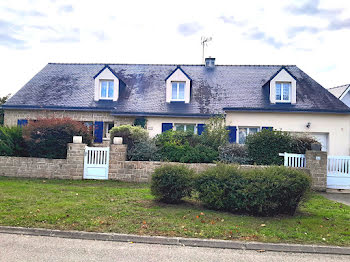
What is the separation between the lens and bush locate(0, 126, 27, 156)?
1316 cm

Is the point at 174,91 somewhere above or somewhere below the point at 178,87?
below

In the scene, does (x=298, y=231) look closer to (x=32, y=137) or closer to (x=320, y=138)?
(x=32, y=137)

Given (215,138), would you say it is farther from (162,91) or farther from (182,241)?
(182,241)

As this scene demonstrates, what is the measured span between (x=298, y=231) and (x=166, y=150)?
787 centimetres

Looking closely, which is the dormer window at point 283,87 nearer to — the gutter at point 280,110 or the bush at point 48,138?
the gutter at point 280,110

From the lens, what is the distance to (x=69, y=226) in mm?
6012

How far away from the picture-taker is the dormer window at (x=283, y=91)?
19.4 metres

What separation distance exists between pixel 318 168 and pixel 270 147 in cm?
201

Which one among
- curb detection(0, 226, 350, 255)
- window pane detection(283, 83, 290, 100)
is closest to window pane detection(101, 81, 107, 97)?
window pane detection(283, 83, 290, 100)

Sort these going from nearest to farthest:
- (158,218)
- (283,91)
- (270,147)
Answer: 1. (158,218)
2. (270,147)
3. (283,91)

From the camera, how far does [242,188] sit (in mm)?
7332

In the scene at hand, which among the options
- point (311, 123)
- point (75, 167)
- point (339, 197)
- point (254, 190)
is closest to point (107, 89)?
point (75, 167)

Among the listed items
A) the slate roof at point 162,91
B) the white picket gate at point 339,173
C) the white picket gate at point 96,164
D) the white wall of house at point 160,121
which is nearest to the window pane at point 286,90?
the slate roof at point 162,91

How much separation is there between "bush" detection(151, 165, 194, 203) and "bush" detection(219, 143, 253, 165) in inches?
205
